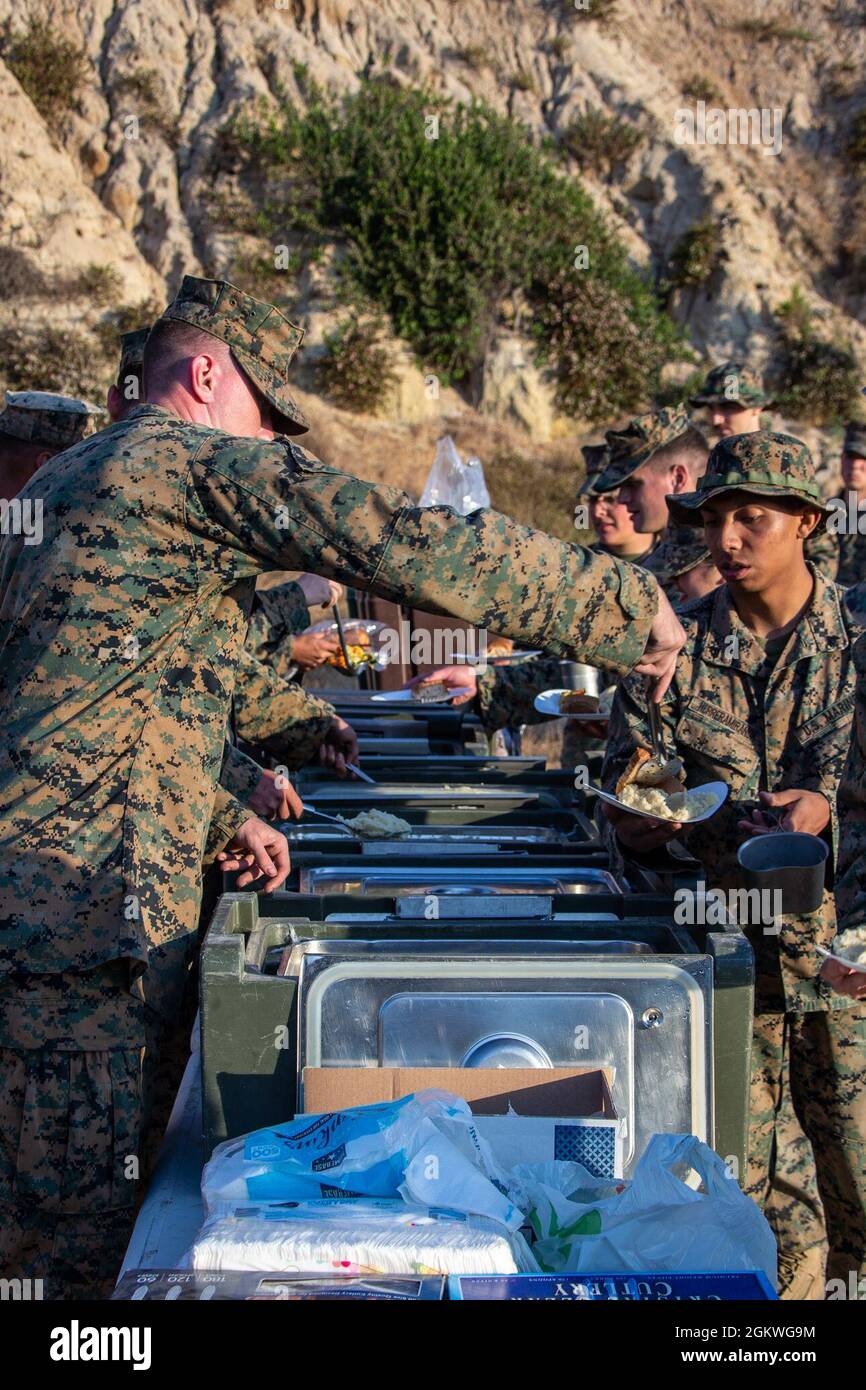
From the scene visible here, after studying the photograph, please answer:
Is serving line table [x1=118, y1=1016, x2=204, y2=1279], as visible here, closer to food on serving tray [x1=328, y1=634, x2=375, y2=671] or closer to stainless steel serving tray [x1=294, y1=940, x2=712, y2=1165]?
stainless steel serving tray [x1=294, y1=940, x2=712, y2=1165]

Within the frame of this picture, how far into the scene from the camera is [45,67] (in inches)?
787

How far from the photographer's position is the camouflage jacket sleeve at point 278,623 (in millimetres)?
4574

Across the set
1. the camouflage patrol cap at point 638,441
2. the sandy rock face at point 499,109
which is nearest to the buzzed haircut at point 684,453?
the camouflage patrol cap at point 638,441

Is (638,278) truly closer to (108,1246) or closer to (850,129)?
(850,129)

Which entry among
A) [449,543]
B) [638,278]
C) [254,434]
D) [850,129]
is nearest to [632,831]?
[449,543]

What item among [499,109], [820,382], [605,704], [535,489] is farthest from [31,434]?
[499,109]

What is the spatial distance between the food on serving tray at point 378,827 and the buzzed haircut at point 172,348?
107 cm

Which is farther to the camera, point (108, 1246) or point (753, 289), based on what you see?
point (753, 289)

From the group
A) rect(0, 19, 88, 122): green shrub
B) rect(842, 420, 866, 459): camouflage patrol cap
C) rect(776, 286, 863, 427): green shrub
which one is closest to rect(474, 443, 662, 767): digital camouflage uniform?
rect(842, 420, 866, 459): camouflage patrol cap

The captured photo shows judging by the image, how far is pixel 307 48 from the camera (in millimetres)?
21812

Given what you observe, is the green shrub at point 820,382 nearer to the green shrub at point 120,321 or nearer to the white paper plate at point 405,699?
the green shrub at point 120,321

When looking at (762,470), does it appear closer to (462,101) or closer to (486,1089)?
(486,1089)

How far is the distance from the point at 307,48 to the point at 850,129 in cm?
987

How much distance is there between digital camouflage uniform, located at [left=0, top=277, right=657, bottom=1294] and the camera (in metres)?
2.24
